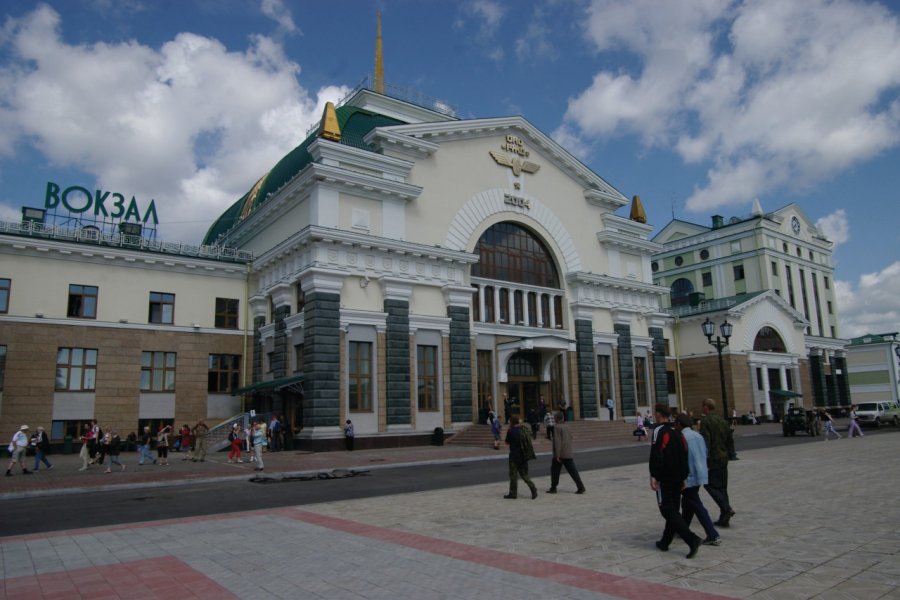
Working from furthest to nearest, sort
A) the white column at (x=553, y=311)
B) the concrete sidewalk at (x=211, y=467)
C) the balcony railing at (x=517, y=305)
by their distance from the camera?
the white column at (x=553, y=311), the balcony railing at (x=517, y=305), the concrete sidewalk at (x=211, y=467)

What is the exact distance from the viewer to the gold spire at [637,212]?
46.3 metres

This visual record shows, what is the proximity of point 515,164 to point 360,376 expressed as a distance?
658 inches

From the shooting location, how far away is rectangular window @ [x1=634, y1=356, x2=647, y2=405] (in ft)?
142

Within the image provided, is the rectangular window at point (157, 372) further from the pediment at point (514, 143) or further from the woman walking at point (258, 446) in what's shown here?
the pediment at point (514, 143)

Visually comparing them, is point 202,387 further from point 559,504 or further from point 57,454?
point 559,504

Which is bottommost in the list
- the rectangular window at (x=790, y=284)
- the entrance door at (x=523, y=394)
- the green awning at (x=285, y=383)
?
the entrance door at (x=523, y=394)

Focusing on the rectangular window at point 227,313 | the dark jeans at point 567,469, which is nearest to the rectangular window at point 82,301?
the rectangular window at point 227,313

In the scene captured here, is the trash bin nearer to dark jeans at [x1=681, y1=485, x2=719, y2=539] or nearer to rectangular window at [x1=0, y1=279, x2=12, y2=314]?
rectangular window at [x1=0, y1=279, x2=12, y2=314]

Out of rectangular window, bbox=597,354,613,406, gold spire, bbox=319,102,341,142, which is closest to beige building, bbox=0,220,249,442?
gold spire, bbox=319,102,341,142

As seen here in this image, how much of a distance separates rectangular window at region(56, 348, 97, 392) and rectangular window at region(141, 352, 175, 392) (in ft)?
7.44

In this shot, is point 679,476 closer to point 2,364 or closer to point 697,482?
point 697,482

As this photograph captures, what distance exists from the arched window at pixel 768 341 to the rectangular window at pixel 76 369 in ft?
160

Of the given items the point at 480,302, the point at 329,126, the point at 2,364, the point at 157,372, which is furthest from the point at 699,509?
the point at 2,364

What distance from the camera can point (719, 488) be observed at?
966 cm
